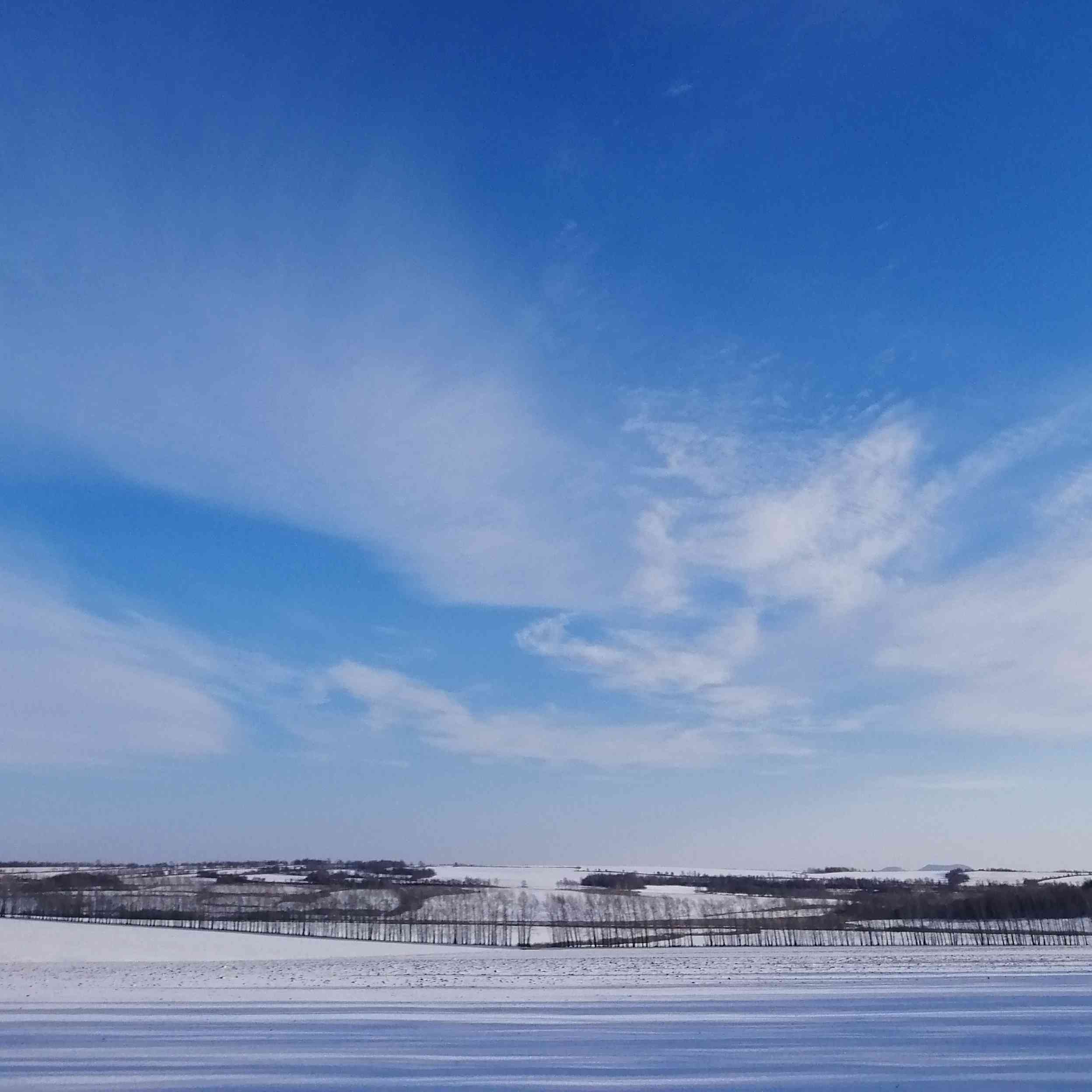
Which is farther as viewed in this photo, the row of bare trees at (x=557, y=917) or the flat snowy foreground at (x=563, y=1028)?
the row of bare trees at (x=557, y=917)

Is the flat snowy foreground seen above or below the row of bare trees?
above

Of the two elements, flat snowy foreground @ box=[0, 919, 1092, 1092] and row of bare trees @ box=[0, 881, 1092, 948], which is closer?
flat snowy foreground @ box=[0, 919, 1092, 1092]

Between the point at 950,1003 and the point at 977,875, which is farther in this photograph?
the point at 977,875

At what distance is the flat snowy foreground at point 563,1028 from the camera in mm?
14438

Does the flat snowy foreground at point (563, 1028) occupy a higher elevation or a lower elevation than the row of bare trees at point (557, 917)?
higher

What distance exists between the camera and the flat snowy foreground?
14.4 m

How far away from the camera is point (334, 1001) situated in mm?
26219

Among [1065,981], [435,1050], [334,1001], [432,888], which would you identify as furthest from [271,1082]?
[432,888]

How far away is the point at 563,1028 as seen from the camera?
19.8m

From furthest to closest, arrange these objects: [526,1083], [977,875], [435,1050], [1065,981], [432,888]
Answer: [977,875]
[432,888]
[1065,981]
[435,1050]
[526,1083]

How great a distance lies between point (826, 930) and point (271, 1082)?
6496cm

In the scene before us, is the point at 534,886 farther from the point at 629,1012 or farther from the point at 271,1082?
the point at 271,1082

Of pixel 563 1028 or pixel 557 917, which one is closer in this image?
pixel 563 1028

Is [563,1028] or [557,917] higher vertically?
[563,1028]
